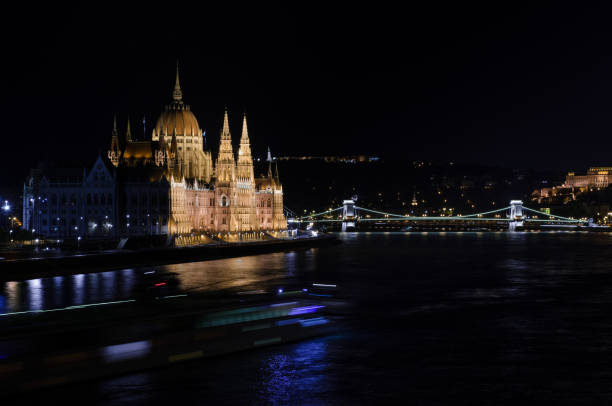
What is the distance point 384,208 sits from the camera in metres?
188

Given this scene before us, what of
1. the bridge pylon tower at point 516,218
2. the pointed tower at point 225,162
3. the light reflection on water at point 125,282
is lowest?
the light reflection on water at point 125,282

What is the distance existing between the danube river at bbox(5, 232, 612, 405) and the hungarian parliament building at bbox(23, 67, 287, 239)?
27302 millimetres

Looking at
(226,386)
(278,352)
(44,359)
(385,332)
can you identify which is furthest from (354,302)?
(44,359)

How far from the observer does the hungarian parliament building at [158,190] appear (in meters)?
78.9

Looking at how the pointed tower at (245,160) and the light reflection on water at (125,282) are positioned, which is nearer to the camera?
the light reflection on water at (125,282)

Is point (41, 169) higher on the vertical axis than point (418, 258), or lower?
higher

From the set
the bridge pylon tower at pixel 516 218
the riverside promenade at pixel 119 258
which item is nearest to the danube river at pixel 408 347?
the riverside promenade at pixel 119 258

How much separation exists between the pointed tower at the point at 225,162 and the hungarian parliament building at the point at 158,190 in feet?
0.38

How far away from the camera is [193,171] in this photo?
94.8 m

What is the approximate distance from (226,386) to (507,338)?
11371 millimetres

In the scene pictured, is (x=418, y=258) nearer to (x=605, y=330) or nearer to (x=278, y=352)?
(x=605, y=330)

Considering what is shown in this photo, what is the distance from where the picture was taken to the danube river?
770 inches

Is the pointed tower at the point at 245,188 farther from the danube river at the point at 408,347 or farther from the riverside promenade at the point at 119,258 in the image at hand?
the danube river at the point at 408,347

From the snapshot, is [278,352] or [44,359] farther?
[278,352]
